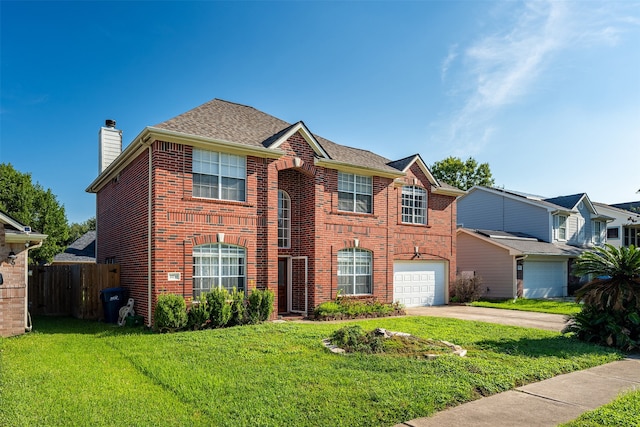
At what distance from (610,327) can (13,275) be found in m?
15.1

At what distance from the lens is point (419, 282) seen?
65.6 feet

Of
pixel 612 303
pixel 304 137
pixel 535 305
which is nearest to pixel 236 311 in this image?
pixel 304 137

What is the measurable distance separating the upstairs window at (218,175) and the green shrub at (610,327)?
10.2 metres

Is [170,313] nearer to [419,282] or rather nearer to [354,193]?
[354,193]

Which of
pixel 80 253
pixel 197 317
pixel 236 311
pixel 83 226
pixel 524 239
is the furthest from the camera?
pixel 83 226

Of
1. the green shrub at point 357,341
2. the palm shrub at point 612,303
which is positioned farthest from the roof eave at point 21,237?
the palm shrub at point 612,303

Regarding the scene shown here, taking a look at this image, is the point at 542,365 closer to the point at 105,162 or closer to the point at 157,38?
the point at 157,38

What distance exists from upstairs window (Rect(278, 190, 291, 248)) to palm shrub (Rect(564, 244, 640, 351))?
31.1ft

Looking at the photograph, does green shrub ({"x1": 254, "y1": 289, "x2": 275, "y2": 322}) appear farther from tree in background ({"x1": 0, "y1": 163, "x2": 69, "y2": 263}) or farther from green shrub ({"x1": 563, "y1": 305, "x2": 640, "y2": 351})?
tree in background ({"x1": 0, "y1": 163, "x2": 69, "y2": 263})

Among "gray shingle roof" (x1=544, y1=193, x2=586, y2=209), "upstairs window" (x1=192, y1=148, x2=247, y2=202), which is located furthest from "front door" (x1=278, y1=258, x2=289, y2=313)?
"gray shingle roof" (x1=544, y1=193, x2=586, y2=209)

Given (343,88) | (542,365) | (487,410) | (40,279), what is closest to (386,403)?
(487,410)

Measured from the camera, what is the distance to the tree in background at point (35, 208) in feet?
96.1

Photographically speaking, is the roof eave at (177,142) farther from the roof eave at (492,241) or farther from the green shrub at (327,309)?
the roof eave at (492,241)

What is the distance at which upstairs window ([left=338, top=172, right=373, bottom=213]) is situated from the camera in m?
16.7
